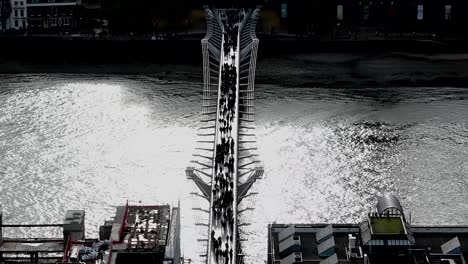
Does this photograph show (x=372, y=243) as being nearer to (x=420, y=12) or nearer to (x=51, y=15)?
(x=420, y=12)

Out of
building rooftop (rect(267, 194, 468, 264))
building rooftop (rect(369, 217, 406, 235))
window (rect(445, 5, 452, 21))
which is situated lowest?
building rooftop (rect(267, 194, 468, 264))

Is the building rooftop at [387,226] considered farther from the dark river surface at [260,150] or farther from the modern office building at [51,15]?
the modern office building at [51,15]

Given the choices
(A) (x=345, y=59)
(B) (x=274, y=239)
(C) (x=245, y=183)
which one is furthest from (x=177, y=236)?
(A) (x=345, y=59)

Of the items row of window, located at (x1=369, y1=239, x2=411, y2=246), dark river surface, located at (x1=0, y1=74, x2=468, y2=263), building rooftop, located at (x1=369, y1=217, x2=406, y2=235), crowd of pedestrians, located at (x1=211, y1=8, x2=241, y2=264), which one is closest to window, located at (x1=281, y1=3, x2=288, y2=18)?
dark river surface, located at (x1=0, y1=74, x2=468, y2=263)

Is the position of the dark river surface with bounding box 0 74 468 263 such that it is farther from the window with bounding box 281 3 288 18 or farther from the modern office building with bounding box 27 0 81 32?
the window with bounding box 281 3 288 18

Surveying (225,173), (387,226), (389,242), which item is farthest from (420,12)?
(389,242)

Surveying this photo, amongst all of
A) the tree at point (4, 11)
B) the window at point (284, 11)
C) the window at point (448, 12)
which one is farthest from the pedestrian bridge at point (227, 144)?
the window at point (448, 12)
